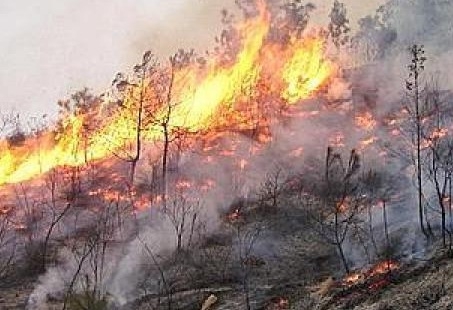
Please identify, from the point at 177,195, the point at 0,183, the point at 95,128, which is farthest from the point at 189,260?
the point at 95,128

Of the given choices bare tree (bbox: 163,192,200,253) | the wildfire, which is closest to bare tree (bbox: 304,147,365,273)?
the wildfire

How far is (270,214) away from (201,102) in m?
26.0

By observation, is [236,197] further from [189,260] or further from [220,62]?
[220,62]

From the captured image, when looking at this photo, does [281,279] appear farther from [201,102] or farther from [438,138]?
[201,102]

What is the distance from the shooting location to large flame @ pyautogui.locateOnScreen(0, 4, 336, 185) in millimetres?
68125

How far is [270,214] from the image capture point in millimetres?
51625

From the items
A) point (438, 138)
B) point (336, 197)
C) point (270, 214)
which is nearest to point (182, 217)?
point (270, 214)

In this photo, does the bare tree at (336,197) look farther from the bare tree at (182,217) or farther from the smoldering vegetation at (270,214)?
the bare tree at (182,217)

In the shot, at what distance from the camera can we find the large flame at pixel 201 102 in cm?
6812

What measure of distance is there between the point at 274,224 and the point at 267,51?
35.9 meters

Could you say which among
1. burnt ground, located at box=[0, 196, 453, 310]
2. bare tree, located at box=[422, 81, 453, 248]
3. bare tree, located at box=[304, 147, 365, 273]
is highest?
bare tree, located at box=[422, 81, 453, 248]

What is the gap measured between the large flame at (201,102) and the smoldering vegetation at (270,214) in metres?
2.38

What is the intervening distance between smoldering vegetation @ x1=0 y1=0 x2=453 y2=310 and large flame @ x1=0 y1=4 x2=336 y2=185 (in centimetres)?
238

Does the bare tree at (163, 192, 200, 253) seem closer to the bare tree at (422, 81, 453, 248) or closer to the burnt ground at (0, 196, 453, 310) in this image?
the burnt ground at (0, 196, 453, 310)
